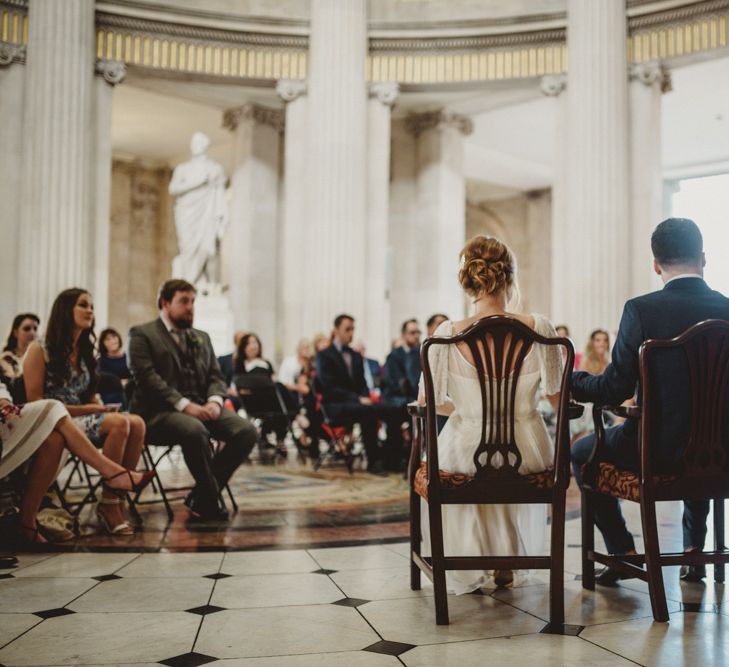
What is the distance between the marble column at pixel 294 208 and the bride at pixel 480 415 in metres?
8.32

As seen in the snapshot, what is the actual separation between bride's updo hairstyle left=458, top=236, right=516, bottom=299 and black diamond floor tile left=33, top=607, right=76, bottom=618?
1896mm

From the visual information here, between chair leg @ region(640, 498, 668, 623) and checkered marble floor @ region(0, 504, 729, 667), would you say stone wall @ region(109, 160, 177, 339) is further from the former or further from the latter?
chair leg @ region(640, 498, 668, 623)

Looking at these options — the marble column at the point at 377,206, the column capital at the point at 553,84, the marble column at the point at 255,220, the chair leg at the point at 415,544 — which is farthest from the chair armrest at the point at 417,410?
the marble column at the point at 255,220

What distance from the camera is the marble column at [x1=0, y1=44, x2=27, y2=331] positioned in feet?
34.4

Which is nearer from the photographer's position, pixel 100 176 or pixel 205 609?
pixel 205 609

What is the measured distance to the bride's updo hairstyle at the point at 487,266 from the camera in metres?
3.30

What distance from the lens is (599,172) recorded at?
1085 cm

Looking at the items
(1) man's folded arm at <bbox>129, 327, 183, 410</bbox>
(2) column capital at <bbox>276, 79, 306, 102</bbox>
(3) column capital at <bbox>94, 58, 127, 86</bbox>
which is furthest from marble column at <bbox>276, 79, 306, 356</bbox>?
(1) man's folded arm at <bbox>129, 327, 183, 410</bbox>

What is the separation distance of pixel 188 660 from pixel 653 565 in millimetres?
1588

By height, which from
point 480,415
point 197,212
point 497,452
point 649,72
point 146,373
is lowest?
point 497,452

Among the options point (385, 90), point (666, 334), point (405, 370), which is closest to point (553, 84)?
point (385, 90)

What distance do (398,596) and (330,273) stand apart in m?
8.25

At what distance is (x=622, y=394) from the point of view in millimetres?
3176

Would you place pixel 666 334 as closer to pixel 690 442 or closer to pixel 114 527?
pixel 690 442
